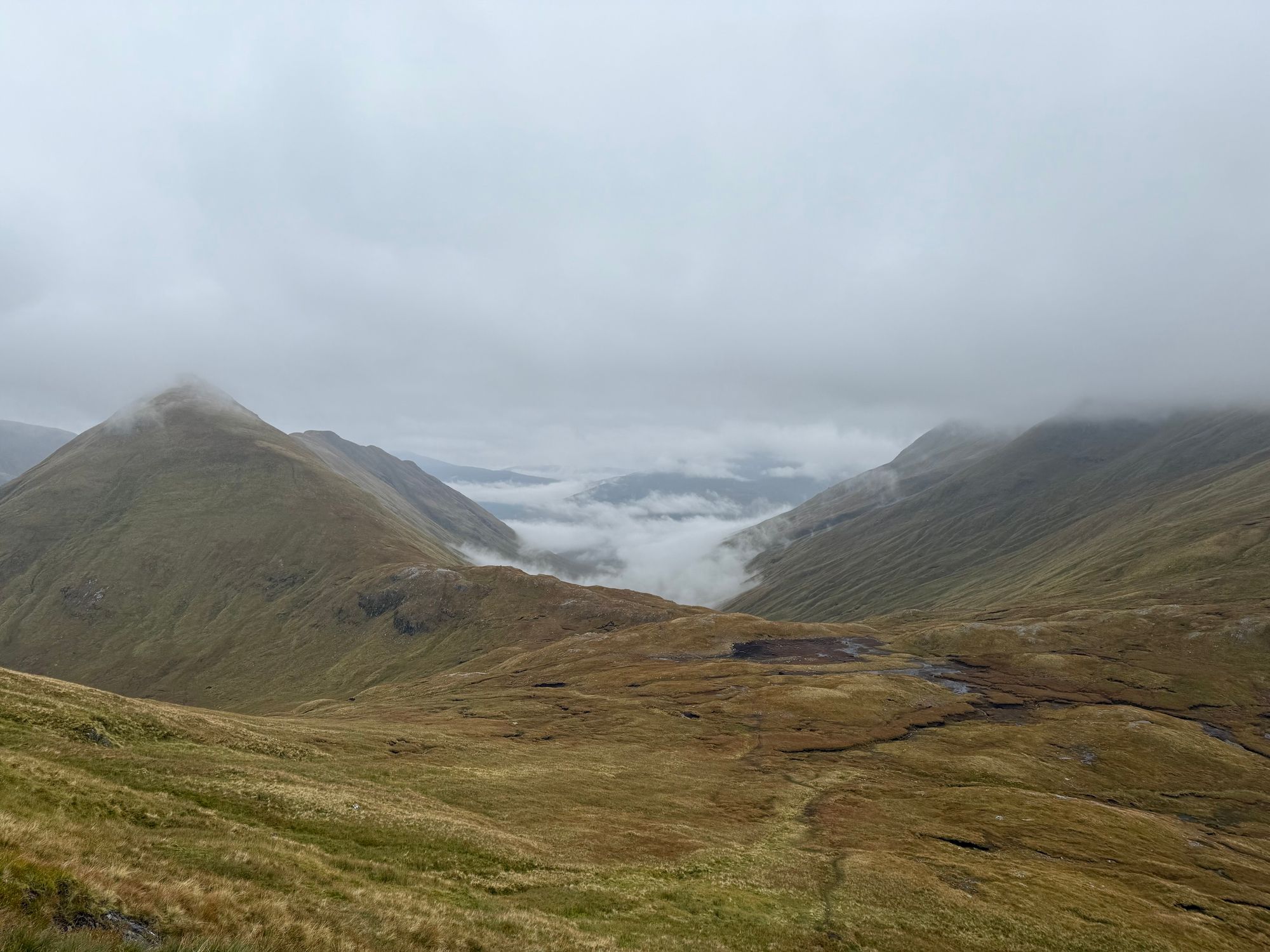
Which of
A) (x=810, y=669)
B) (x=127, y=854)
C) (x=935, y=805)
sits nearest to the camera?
(x=127, y=854)

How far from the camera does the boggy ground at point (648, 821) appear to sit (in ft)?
70.1

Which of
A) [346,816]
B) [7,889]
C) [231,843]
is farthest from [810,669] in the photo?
[7,889]

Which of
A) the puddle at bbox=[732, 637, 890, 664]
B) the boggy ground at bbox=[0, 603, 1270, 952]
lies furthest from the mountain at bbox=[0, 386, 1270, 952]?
the puddle at bbox=[732, 637, 890, 664]

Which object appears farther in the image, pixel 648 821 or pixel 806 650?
pixel 806 650

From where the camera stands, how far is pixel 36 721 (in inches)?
1460

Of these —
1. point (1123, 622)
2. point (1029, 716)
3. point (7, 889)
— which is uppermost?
point (7, 889)

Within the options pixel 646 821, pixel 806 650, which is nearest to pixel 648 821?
pixel 646 821

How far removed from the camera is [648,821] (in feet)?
174

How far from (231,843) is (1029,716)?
141 meters

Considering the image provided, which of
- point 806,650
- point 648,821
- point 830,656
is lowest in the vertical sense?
point 830,656

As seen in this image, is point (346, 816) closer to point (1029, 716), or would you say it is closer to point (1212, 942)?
point (1212, 942)

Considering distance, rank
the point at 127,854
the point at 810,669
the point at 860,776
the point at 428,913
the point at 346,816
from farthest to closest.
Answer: the point at 810,669 → the point at 860,776 → the point at 346,816 → the point at 428,913 → the point at 127,854

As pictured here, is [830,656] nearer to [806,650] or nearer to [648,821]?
[806,650]

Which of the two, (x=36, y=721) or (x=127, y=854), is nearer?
(x=127, y=854)
